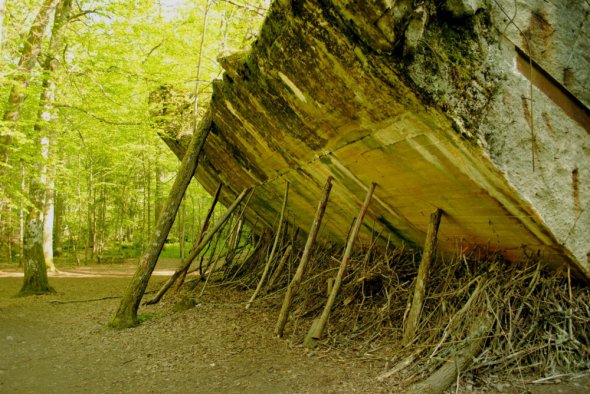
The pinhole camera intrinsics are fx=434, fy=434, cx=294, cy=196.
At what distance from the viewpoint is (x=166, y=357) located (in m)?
5.36

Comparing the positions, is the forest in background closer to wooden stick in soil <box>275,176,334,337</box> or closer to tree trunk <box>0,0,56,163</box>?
tree trunk <box>0,0,56,163</box>

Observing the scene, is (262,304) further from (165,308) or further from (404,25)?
(404,25)

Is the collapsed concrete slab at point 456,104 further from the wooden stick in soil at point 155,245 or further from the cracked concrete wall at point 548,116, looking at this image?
the wooden stick in soil at point 155,245

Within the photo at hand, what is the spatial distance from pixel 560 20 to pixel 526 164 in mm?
1461

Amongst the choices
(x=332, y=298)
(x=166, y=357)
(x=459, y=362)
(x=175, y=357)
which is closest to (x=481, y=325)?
(x=459, y=362)

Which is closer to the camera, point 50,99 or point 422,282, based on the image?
point 422,282

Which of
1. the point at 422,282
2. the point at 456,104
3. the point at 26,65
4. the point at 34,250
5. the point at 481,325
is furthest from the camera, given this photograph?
the point at 34,250

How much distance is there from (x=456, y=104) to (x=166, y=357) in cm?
439

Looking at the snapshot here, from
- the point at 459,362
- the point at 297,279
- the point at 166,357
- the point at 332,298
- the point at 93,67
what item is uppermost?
the point at 93,67

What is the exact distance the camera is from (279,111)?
5430mm

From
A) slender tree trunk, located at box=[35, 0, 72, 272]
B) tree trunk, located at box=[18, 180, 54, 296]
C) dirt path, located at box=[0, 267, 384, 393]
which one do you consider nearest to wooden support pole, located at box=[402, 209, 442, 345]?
dirt path, located at box=[0, 267, 384, 393]

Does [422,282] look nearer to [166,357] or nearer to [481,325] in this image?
[481,325]

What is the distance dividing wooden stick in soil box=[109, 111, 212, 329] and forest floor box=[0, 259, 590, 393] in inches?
11.6

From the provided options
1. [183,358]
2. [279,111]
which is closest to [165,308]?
[183,358]
